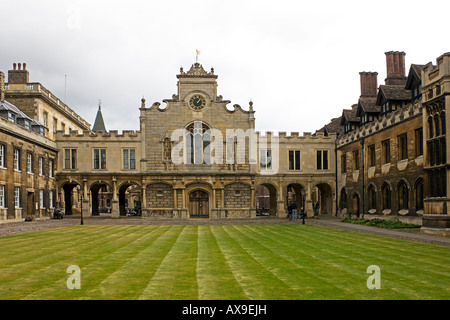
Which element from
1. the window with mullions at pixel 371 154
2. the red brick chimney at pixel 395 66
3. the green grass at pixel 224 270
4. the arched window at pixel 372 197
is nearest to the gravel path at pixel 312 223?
the arched window at pixel 372 197

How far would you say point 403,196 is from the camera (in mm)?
31359

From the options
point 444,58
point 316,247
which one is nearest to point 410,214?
point 444,58

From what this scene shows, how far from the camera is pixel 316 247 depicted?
53.3 ft

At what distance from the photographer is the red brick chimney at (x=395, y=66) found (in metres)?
39.1

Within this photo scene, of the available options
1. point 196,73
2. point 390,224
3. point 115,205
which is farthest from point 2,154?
point 390,224

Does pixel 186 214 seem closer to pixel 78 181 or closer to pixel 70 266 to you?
pixel 78 181

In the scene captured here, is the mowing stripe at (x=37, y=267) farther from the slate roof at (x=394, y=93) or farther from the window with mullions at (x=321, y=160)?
the window with mullions at (x=321, y=160)

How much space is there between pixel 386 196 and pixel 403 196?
272 cm

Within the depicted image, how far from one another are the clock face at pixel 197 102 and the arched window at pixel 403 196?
20.6 metres

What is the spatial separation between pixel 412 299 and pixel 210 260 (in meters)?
6.05

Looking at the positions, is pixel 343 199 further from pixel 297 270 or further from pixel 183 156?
pixel 297 270

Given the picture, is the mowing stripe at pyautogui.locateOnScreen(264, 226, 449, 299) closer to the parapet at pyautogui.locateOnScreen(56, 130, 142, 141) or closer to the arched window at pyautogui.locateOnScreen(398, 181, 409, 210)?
the arched window at pyautogui.locateOnScreen(398, 181, 409, 210)

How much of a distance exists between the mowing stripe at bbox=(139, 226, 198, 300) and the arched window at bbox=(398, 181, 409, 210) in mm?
20913

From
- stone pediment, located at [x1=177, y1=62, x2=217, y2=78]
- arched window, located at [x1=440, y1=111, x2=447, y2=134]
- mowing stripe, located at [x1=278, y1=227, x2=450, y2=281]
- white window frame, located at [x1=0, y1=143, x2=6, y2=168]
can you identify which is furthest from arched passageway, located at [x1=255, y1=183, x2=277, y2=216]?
mowing stripe, located at [x1=278, y1=227, x2=450, y2=281]
